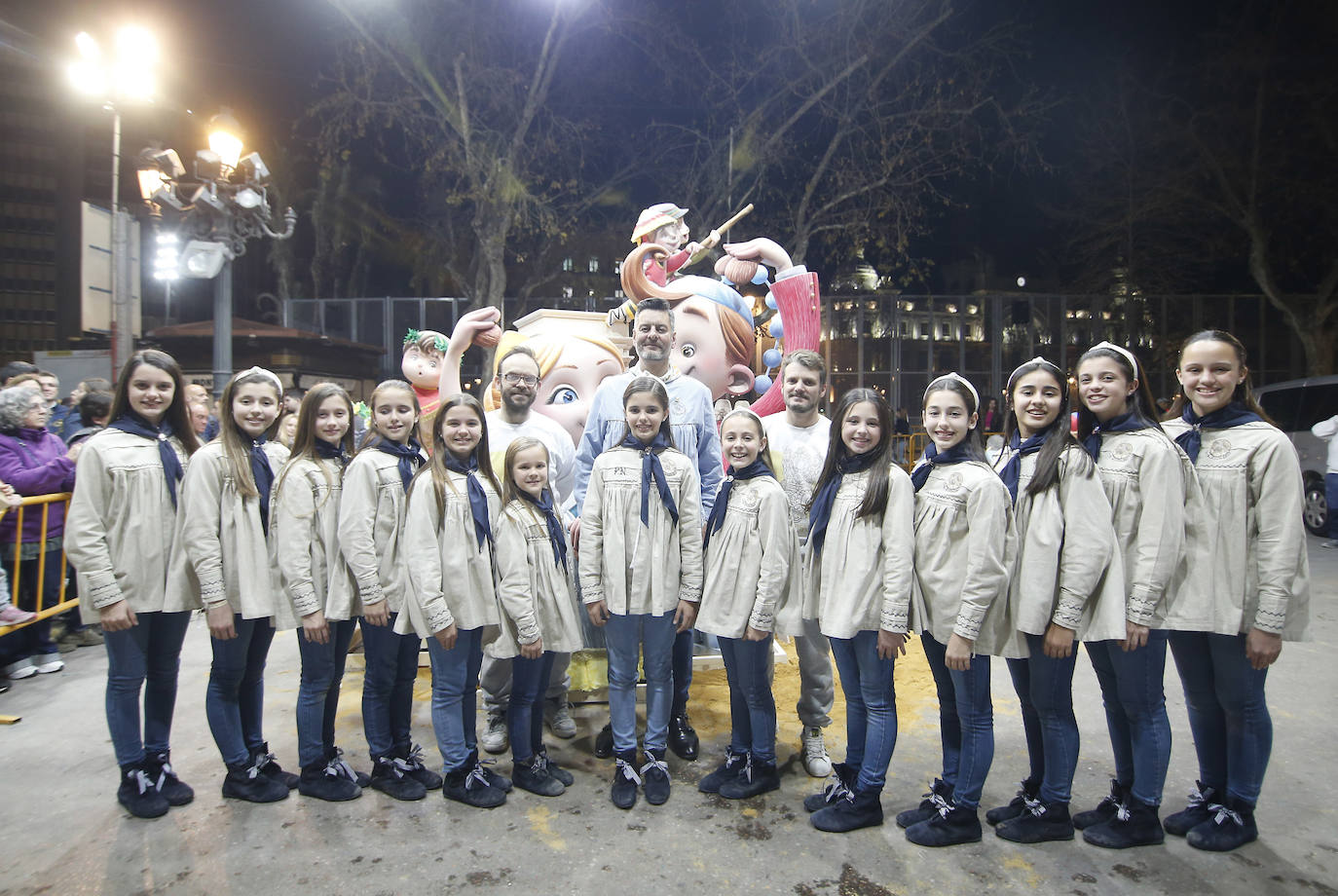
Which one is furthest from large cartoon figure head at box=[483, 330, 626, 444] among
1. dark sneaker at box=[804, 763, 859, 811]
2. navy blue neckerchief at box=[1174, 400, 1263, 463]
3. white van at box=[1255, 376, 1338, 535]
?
white van at box=[1255, 376, 1338, 535]

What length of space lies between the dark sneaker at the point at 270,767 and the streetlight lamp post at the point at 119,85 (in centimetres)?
615

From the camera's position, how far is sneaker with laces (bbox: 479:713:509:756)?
3.72 meters

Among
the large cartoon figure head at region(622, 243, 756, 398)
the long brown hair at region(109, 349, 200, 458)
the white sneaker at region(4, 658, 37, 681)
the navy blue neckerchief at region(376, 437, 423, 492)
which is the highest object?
the large cartoon figure head at region(622, 243, 756, 398)

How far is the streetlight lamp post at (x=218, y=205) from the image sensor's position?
711cm

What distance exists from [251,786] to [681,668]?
1.79 metres

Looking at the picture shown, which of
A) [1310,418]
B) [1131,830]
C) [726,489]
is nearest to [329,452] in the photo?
[726,489]

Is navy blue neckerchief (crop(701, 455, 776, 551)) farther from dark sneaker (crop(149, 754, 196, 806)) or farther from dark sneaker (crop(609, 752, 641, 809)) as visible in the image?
dark sneaker (crop(149, 754, 196, 806))

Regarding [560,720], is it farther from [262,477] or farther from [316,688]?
[262,477]

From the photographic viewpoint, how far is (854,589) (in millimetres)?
2852

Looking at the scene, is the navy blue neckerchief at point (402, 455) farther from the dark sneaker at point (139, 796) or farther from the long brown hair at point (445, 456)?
the dark sneaker at point (139, 796)

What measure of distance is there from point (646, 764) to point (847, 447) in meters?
1.50

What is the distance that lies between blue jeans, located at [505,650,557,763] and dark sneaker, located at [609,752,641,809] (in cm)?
37

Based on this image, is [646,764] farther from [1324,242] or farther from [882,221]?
[1324,242]

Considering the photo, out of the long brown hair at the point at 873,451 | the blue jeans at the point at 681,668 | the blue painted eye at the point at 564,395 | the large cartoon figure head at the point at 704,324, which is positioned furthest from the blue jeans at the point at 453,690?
the large cartoon figure head at the point at 704,324
